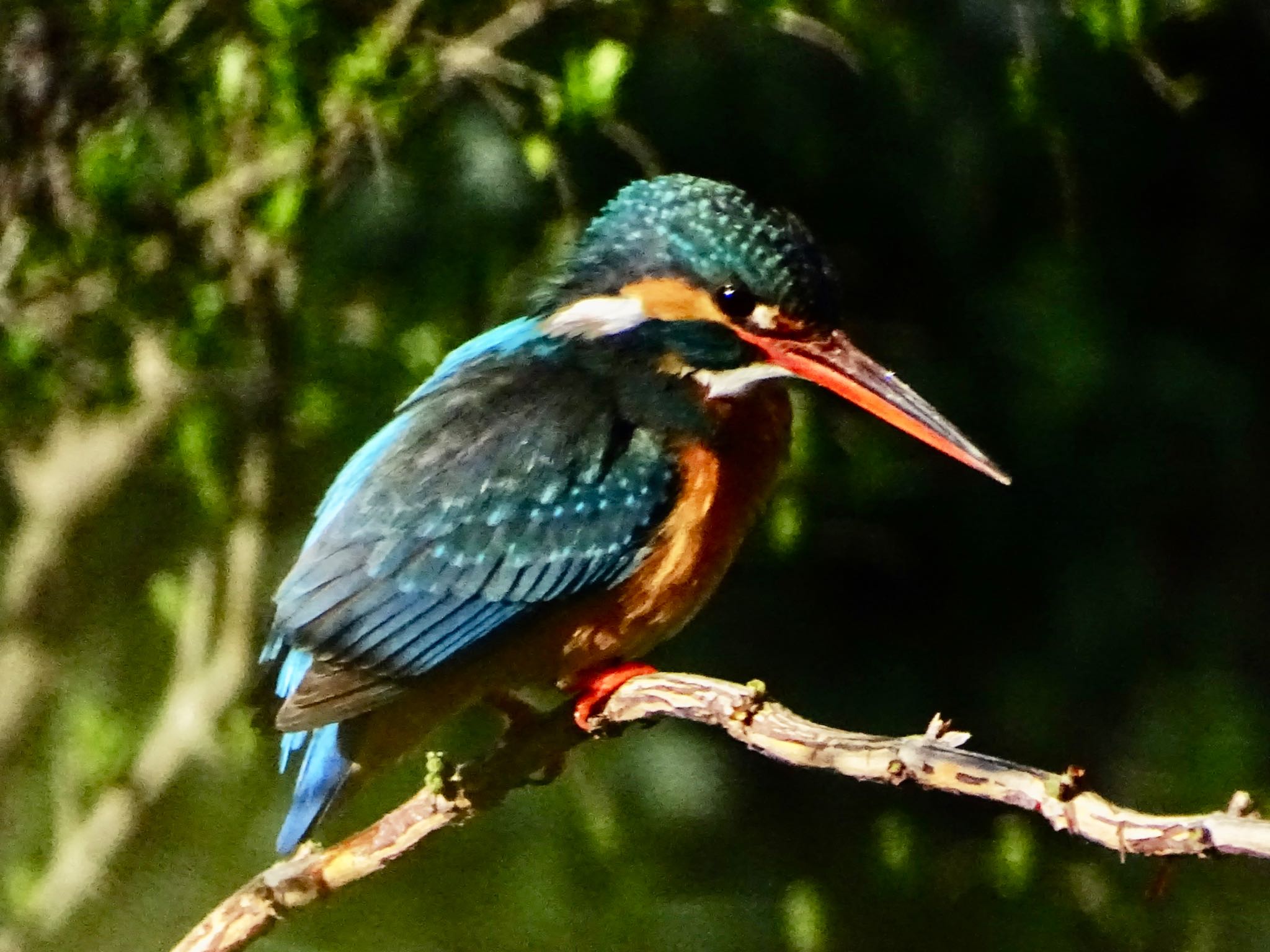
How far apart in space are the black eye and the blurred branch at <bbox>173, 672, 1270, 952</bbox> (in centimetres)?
29

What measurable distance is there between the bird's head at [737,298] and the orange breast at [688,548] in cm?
5

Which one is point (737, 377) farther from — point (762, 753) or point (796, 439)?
point (796, 439)

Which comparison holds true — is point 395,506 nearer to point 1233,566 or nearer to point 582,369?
point 582,369

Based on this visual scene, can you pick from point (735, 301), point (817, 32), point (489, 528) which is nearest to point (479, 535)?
point (489, 528)

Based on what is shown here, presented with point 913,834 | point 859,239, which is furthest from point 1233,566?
point 859,239

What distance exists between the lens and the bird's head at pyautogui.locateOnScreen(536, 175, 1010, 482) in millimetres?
1091

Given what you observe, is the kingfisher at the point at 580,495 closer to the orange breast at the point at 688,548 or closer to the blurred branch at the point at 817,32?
the orange breast at the point at 688,548

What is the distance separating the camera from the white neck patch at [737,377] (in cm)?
112

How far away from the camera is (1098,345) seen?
5.84ft

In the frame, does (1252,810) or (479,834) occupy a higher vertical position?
(1252,810)

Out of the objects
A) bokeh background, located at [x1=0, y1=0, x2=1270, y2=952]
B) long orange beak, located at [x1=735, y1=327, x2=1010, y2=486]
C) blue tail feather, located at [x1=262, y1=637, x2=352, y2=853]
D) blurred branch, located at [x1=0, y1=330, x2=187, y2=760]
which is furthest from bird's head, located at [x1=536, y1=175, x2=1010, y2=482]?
blurred branch, located at [x1=0, y1=330, x2=187, y2=760]

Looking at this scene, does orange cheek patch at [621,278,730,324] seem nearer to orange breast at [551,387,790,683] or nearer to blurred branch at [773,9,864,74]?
orange breast at [551,387,790,683]

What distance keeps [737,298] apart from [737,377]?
0.06 meters

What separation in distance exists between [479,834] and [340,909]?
25 cm
